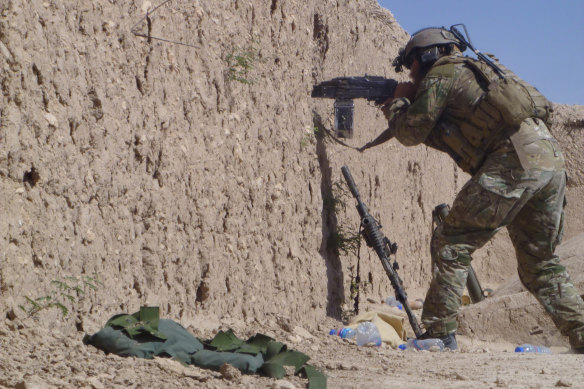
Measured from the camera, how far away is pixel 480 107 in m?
4.68

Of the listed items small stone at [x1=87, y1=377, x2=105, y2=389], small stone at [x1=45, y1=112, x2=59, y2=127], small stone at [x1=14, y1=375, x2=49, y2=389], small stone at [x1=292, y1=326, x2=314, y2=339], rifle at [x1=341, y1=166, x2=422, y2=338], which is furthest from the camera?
rifle at [x1=341, y1=166, x2=422, y2=338]

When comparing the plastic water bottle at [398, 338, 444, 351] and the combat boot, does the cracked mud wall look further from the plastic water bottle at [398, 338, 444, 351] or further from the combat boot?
the combat boot

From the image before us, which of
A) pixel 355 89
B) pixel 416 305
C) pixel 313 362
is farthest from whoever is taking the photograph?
pixel 416 305

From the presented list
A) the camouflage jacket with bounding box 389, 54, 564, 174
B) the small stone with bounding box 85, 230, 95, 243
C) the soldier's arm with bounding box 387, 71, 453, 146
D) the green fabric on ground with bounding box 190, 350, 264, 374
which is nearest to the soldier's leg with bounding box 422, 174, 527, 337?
the camouflage jacket with bounding box 389, 54, 564, 174

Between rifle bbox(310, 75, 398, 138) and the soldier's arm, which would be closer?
the soldier's arm

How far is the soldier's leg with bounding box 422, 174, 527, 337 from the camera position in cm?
Result: 465

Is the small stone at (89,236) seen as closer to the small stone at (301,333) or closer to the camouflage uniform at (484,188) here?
the small stone at (301,333)

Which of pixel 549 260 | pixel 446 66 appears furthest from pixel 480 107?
pixel 549 260

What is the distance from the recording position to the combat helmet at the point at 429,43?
4941 millimetres

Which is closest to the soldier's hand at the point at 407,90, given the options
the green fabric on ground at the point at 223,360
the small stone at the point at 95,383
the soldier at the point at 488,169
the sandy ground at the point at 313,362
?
the soldier at the point at 488,169

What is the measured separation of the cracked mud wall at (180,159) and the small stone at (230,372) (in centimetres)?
55

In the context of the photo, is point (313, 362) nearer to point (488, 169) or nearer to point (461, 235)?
point (461, 235)

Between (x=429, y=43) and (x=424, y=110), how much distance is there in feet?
1.58

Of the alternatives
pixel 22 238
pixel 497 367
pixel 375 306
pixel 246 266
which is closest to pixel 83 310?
pixel 22 238
